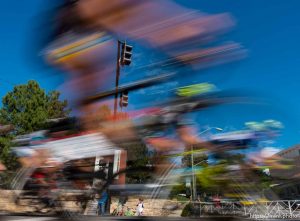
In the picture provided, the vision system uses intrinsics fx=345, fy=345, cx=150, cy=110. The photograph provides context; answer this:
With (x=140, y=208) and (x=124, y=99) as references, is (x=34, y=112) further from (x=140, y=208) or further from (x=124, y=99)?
(x=140, y=208)

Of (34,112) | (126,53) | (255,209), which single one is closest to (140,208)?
(255,209)

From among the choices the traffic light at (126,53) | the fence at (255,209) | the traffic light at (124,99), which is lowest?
the fence at (255,209)

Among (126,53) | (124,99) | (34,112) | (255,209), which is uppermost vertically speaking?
(34,112)

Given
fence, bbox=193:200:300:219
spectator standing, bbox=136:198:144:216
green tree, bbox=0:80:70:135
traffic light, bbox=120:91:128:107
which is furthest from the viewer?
green tree, bbox=0:80:70:135

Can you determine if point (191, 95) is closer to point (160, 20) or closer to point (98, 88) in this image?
point (160, 20)

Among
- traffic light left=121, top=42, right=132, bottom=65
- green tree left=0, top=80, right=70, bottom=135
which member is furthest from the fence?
green tree left=0, top=80, right=70, bottom=135

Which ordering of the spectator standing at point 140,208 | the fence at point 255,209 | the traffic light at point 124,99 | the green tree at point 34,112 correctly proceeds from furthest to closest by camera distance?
the green tree at point 34,112 → the traffic light at point 124,99 → the spectator standing at point 140,208 → the fence at point 255,209

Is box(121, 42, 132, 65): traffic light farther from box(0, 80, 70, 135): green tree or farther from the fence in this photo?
the fence

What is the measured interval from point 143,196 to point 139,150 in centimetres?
24

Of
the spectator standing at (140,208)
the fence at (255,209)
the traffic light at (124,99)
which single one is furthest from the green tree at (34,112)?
the fence at (255,209)

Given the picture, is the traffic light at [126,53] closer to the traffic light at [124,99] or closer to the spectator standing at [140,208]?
the traffic light at [124,99]

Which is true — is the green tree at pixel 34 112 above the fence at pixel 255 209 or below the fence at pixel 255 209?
above

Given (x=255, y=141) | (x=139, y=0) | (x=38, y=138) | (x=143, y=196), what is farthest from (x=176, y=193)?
(x=38, y=138)

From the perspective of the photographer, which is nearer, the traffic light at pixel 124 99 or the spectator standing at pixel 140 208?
the spectator standing at pixel 140 208
